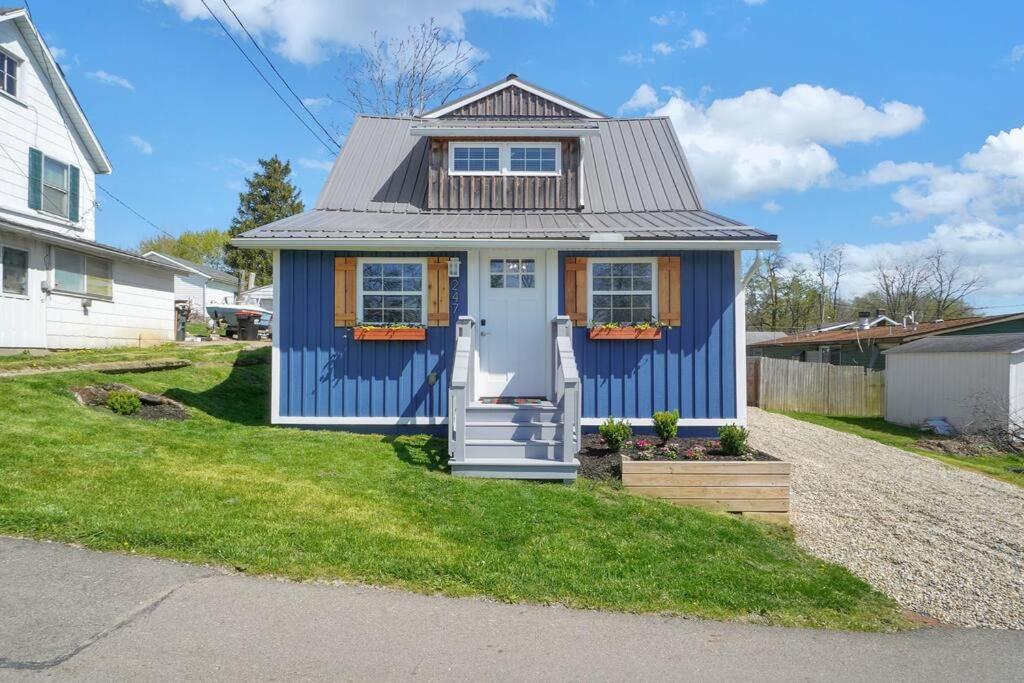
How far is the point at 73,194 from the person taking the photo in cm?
→ 1542

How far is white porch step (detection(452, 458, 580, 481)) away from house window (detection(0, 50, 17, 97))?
47.0 ft

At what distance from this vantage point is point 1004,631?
420 centimetres

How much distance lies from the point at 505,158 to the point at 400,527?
7131mm

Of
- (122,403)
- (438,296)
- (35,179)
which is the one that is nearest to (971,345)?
(438,296)

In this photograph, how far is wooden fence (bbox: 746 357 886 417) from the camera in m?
19.0

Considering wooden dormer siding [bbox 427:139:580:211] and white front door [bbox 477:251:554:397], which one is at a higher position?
wooden dormer siding [bbox 427:139:580:211]

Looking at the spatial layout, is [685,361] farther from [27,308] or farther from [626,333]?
[27,308]

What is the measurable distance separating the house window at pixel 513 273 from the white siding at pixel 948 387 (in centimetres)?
1147

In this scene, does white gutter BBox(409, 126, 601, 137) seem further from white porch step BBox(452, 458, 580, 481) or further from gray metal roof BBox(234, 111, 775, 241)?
white porch step BBox(452, 458, 580, 481)

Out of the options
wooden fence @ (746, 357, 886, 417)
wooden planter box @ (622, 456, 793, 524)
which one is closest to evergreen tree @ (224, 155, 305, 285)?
wooden fence @ (746, 357, 886, 417)

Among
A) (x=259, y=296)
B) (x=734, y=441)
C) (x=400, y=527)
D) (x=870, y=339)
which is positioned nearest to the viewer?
(x=400, y=527)

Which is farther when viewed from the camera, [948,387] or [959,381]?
[948,387]

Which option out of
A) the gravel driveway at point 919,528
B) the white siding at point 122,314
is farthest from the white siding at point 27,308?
the gravel driveway at point 919,528

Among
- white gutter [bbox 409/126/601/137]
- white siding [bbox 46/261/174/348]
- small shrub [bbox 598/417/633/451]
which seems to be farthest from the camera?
white siding [bbox 46/261/174/348]
